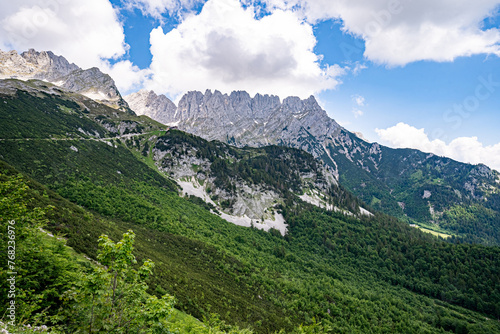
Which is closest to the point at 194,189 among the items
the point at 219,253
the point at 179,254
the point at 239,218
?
the point at 239,218

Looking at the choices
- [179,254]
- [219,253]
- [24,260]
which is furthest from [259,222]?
[24,260]

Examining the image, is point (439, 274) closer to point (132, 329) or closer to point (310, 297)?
point (310, 297)

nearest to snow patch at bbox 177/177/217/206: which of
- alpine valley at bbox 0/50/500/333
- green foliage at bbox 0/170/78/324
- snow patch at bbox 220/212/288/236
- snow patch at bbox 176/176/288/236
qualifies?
snow patch at bbox 176/176/288/236

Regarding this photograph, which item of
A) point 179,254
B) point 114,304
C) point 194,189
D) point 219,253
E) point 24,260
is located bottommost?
point 219,253

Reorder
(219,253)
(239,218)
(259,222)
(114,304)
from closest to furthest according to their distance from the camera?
(114,304), (219,253), (239,218), (259,222)

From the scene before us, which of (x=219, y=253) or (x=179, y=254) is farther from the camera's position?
(x=219, y=253)

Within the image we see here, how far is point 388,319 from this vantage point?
77.2 m

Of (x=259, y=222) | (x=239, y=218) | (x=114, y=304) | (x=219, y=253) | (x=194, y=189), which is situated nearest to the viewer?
(x=114, y=304)

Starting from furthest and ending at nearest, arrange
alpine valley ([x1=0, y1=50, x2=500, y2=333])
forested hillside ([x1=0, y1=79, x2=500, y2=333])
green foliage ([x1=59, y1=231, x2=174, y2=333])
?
forested hillside ([x1=0, y1=79, x2=500, y2=333])
alpine valley ([x1=0, y1=50, x2=500, y2=333])
green foliage ([x1=59, y1=231, x2=174, y2=333])

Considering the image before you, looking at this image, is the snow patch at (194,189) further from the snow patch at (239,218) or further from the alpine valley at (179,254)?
the alpine valley at (179,254)

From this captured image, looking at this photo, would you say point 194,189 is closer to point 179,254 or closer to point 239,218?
point 239,218

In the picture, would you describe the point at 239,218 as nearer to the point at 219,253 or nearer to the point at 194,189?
the point at 194,189

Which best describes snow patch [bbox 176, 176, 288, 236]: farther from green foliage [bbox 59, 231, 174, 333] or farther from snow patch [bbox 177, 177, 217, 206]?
green foliage [bbox 59, 231, 174, 333]

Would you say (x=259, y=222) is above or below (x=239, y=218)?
above
